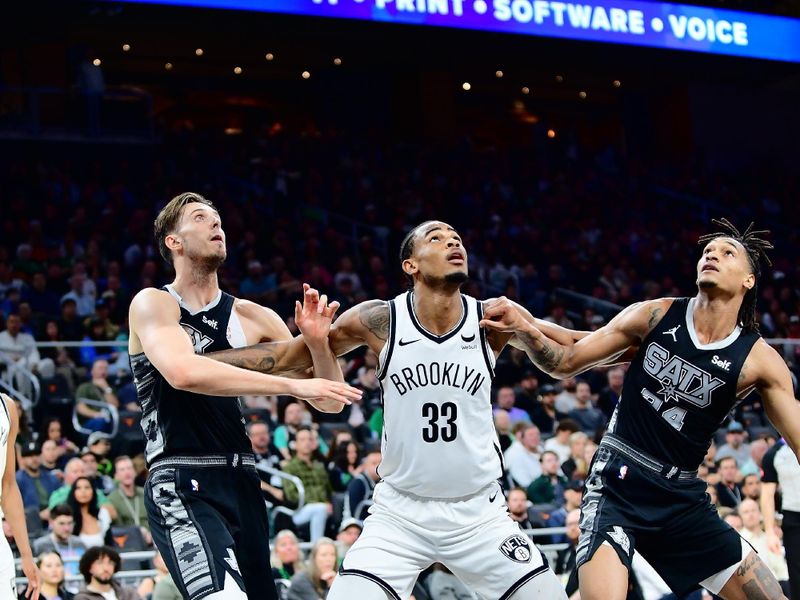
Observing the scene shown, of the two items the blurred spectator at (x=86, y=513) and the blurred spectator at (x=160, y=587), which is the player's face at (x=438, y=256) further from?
the blurred spectator at (x=86, y=513)

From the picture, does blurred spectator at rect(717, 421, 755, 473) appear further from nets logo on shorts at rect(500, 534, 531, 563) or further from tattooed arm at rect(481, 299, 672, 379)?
nets logo on shorts at rect(500, 534, 531, 563)

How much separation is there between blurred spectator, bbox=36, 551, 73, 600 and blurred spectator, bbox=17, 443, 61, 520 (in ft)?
5.84

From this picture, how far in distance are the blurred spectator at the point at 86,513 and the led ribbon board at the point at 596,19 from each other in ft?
34.1

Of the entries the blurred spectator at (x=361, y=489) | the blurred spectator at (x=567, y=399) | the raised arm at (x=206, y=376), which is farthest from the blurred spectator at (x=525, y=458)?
the raised arm at (x=206, y=376)

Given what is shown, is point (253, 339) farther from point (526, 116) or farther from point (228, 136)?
point (526, 116)

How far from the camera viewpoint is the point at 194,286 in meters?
5.92

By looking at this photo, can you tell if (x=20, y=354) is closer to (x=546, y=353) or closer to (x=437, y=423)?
(x=546, y=353)

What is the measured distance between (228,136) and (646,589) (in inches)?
601

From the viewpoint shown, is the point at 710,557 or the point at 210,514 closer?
the point at 210,514

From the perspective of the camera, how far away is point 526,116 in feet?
106

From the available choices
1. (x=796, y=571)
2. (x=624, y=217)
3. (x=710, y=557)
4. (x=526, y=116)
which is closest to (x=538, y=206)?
(x=624, y=217)

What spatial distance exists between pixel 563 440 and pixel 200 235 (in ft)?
27.4

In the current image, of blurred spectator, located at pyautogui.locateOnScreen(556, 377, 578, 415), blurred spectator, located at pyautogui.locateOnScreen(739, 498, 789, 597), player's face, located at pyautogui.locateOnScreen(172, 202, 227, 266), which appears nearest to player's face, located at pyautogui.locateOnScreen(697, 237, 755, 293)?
player's face, located at pyautogui.locateOnScreen(172, 202, 227, 266)

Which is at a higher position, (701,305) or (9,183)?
(9,183)
